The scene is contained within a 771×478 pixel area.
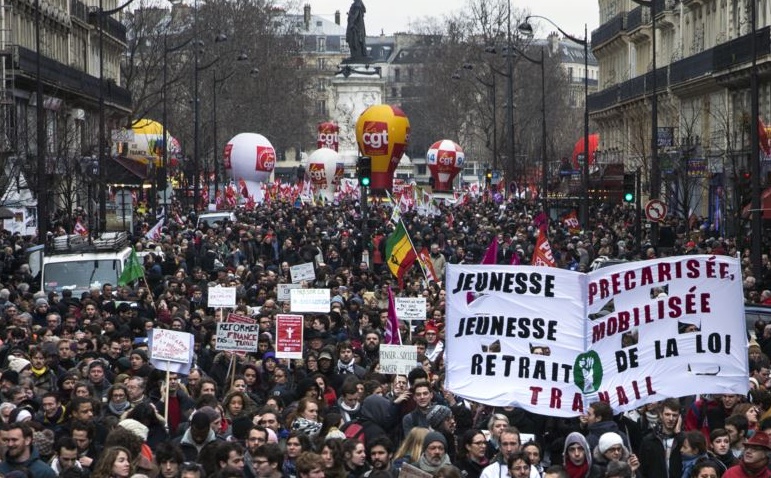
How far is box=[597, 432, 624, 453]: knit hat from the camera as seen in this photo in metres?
12.7

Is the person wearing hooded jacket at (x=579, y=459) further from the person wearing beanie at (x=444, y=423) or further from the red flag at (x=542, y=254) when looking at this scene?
the red flag at (x=542, y=254)

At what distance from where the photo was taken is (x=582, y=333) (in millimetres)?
14383

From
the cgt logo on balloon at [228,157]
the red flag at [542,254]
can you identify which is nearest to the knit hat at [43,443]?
the red flag at [542,254]

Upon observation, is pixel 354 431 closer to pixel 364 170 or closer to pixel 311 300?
pixel 311 300

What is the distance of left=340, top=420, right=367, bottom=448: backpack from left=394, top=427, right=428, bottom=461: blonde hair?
42.4 inches

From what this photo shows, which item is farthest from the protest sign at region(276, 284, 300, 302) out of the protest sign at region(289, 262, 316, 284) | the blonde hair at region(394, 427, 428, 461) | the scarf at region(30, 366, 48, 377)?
the blonde hair at region(394, 427, 428, 461)

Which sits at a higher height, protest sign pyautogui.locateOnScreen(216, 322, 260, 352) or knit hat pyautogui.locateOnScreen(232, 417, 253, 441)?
protest sign pyautogui.locateOnScreen(216, 322, 260, 352)

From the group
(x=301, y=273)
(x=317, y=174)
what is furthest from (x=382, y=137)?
(x=301, y=273)

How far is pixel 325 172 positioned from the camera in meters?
97.9

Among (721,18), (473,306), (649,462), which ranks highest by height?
(721,18)

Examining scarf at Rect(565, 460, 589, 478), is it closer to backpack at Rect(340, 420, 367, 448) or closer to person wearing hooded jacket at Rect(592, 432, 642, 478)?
person wearing hooded jacket at Rect(592, 432, 642, 478)

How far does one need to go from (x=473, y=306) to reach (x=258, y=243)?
2612 cm

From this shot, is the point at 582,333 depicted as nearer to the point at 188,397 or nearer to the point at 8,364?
the point at 188,397

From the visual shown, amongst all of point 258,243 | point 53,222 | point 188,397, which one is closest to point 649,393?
point 188,397
